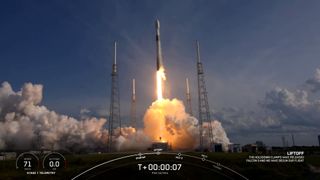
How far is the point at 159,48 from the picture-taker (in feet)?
441

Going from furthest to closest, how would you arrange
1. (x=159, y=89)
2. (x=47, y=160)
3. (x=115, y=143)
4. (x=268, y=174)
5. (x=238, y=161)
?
1. (x=115, y=143)
2. (x=159, y=89)
3. (x=238, y=161)
4. (x=268, y=174)
5. (x=47, y=160)

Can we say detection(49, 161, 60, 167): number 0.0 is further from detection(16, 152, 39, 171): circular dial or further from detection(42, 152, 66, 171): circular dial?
detection(16, 152, 39, 171): circular dial

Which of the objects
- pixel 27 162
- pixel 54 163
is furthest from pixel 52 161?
pixel 27 162

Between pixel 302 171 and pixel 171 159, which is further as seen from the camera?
pixel 302 171

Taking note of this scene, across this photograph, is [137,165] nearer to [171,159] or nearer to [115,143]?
[171,159]

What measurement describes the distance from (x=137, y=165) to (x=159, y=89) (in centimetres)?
8416

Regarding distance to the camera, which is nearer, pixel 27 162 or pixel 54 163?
pixel 54 163

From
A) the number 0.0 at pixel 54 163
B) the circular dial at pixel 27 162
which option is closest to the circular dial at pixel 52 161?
the number 0.0 at pixel 54 163

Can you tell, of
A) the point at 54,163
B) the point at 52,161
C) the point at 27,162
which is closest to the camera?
the point at 52,161

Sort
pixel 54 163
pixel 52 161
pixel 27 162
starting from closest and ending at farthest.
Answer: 1. pixel 52 161
2. pixel 54 163
3. pixel 27 162

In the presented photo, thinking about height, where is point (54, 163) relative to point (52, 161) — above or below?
below

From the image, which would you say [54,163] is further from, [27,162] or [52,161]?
[27,162]

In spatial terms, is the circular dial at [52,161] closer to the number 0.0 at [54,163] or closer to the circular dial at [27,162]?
the number 0.0 at [54,163]

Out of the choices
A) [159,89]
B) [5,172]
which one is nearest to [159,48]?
[159,89]
